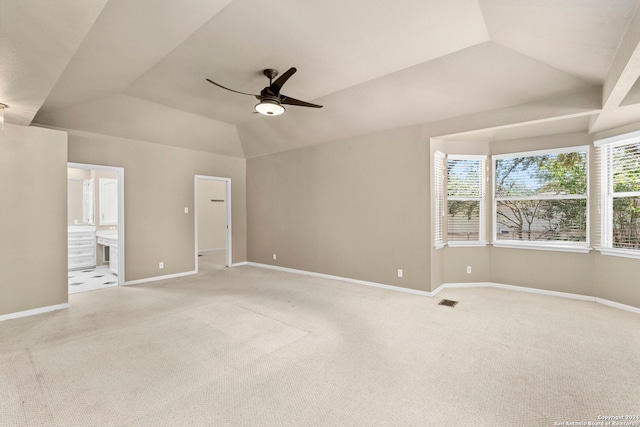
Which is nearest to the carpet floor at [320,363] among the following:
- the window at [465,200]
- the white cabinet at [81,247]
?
the window at [465,200]

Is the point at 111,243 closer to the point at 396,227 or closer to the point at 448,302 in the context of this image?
the point at 396,227

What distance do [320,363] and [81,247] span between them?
6.46 meters

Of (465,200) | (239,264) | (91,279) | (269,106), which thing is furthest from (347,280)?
(91,279)

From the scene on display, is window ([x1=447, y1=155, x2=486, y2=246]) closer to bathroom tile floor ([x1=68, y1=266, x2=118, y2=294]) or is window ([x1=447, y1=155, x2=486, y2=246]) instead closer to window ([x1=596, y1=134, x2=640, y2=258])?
window ([x1=596, y1=134, x2=640, y2=258])

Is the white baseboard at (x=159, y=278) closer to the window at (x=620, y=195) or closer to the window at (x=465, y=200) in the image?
the window at (x=465, y=200)

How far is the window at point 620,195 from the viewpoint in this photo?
153 inches

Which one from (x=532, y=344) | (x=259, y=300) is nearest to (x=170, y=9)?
(x=259, y=300)

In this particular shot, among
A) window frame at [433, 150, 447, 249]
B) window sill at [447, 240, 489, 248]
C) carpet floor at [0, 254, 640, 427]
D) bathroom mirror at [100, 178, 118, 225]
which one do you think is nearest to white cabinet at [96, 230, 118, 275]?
bathroom mirror at [100, 178, 118, 225]

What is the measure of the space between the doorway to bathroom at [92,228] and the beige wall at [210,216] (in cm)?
263

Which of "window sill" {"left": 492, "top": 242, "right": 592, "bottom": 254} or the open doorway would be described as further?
the open doorway

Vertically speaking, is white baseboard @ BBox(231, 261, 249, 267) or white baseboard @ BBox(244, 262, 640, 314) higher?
white baseboard @ BBox(231, 261, 249, 267)

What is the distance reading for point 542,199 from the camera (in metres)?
4.74

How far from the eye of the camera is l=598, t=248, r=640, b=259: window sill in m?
3.83

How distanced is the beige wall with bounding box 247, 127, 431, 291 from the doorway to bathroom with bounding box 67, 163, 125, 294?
2.98m
